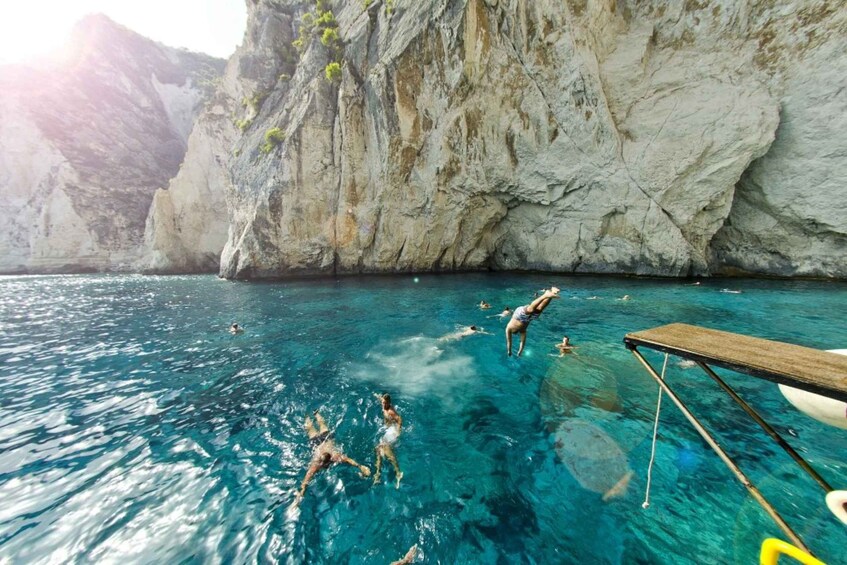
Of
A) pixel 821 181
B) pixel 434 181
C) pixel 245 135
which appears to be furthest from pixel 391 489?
pixel 245 135

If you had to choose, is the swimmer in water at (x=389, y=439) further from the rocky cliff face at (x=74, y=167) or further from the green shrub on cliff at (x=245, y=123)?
the rocky cliff face at (x=74, y=167)

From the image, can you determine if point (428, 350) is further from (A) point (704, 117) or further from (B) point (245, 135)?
(B) point (245, 135)

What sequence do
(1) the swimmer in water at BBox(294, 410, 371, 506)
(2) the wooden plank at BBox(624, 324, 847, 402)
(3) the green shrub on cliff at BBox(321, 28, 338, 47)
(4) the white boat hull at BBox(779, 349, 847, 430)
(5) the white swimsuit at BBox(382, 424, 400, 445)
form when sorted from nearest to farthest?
1. (2) the wooden plank at BBox(624, 324, 847, 402)
2. (4) the white boat hull at BBox(779, 349, 847, 430)
3. (1) the swimmer in water at BBox(294, 410, 371, 506)
4. (5) the white swimsuit at BBox(382, 424, 400, 445)
5. (3) the green shrub on cliff at BBox(321, 28, 338, 47)

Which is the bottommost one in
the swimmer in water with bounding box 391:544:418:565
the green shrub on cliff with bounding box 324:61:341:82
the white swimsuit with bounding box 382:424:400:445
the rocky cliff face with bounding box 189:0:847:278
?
the swimmer in water with bounding box 391:544:418:565

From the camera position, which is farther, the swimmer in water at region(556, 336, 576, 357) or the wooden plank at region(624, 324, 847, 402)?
the swimmer in water at region(556, 336, 576, 357)

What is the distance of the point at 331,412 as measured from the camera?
7.41m

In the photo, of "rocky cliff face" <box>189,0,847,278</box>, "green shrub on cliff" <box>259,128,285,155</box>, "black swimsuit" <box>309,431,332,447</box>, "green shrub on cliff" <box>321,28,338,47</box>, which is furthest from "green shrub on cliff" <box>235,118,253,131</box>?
"black swimsuit" <box>309,431,332,447</box>

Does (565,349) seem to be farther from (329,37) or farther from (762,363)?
(329,37)

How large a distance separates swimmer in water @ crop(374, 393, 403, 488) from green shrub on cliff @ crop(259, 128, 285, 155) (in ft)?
107

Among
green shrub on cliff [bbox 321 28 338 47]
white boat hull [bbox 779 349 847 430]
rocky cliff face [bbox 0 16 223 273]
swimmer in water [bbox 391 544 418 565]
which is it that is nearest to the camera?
white boat hull [bbox 779 349 847 430]

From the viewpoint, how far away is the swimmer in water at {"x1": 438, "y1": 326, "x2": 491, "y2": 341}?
12547 millimetres

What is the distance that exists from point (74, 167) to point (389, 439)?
68359 millimetres

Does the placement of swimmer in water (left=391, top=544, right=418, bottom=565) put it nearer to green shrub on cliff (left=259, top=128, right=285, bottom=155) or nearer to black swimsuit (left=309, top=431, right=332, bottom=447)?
black swimsuit (left=309, top=431, right=332, bottom=447)

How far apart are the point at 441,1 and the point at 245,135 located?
26.6 meters
